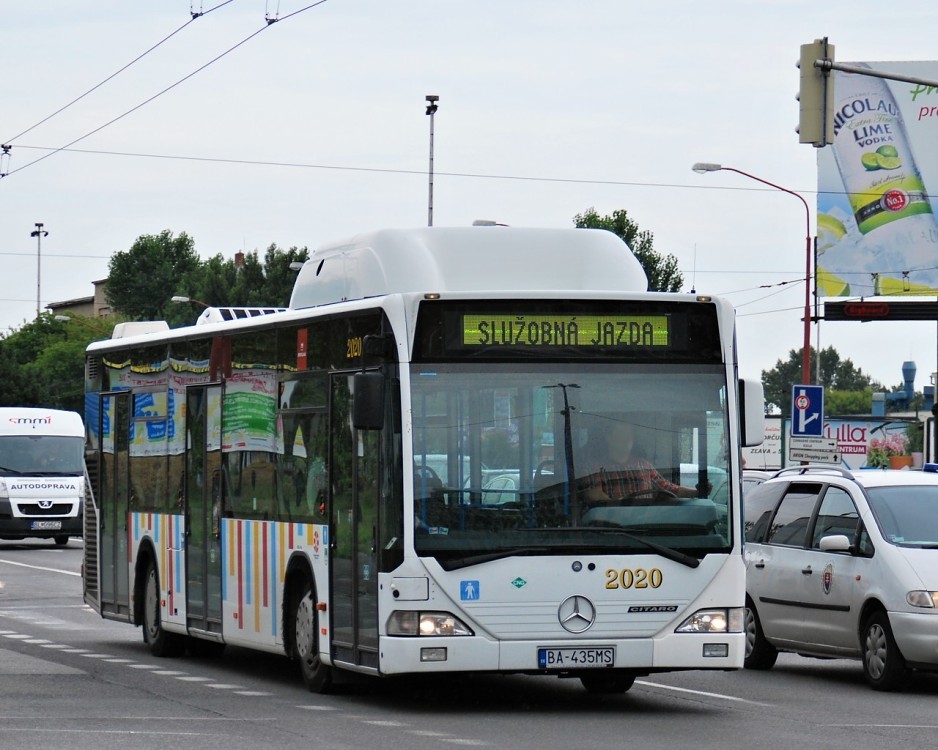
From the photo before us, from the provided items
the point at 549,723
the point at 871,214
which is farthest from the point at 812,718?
the point at 871,214

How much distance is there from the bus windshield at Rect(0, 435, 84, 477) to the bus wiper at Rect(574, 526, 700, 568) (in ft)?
95.4

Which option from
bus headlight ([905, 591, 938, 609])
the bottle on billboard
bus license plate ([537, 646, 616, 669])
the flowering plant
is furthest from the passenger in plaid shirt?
the flowering plant

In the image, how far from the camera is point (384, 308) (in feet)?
40.6

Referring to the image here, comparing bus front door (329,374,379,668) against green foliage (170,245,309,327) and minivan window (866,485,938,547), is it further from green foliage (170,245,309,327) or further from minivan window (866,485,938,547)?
green foliage (170,245,309,327)

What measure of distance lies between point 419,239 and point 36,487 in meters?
27.3

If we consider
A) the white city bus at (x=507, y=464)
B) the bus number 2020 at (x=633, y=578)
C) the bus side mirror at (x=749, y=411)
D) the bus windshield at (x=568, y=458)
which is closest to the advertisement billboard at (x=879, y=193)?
the white city bus at (x=507, y=464)

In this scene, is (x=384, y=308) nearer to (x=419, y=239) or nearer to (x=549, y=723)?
(x=419, y=239)

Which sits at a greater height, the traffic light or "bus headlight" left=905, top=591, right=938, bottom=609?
the traffic light

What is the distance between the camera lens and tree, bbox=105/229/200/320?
134000 millimetres

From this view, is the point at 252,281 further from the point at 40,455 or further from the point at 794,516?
the point at 794,516

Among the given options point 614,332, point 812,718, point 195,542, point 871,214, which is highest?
point 871,214

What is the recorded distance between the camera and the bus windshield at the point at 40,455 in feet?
131

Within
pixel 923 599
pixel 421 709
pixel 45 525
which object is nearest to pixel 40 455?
pixel 45 525

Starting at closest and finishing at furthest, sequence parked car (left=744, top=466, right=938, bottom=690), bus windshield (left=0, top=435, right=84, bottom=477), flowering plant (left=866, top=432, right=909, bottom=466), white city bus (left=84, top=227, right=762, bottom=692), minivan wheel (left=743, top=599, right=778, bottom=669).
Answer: white city bus (left=84, top=227, right=762, bottom=692), parked car (left=744, top=466, right=938, bottom=690), minivan wheel (left=743, top=599, right=778, bottom=669), bus windshield (left=0, top=435, right=84, bottom=477), flowering plant (left=866, top=432, right=909, bottom=466)
